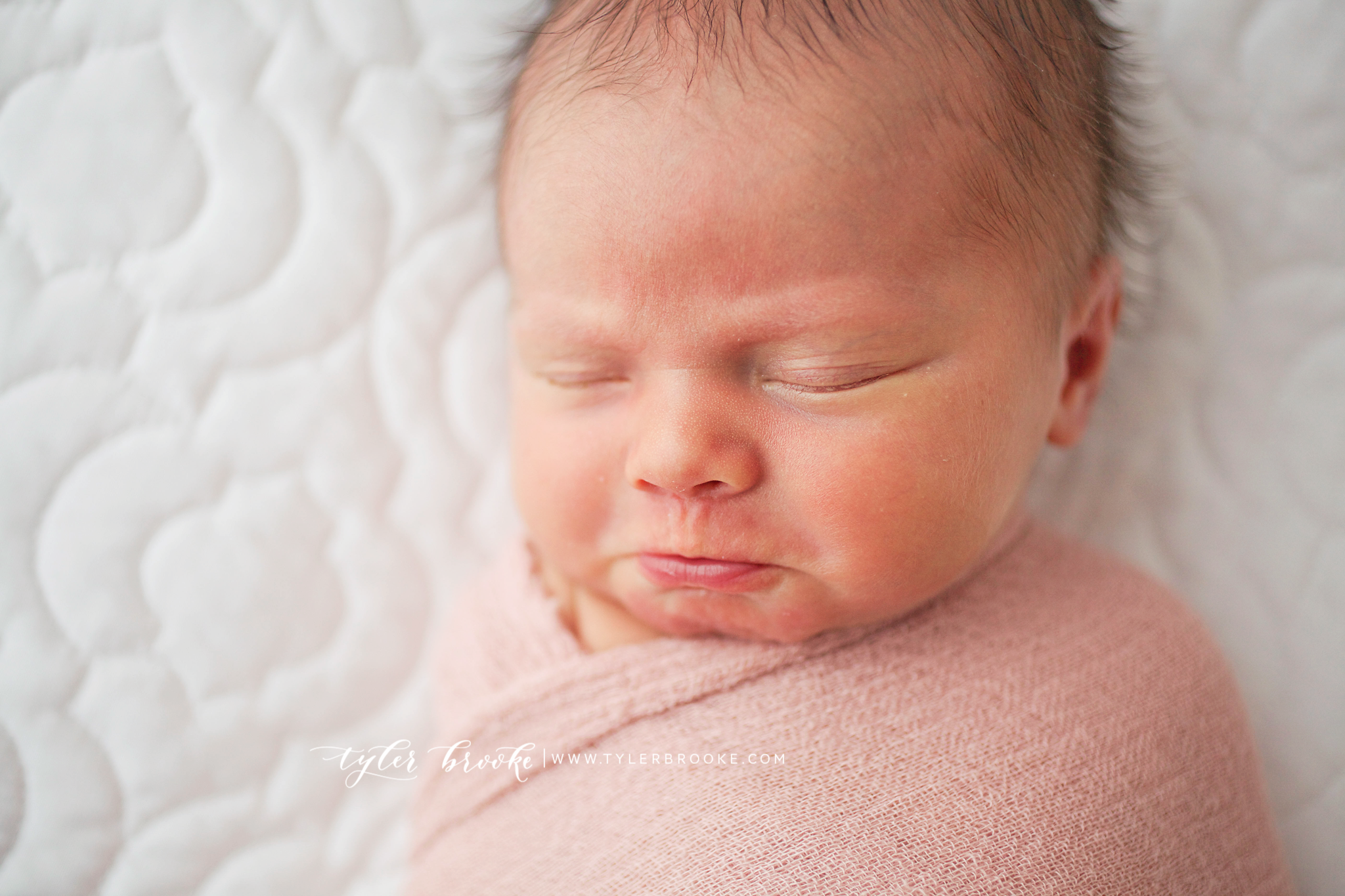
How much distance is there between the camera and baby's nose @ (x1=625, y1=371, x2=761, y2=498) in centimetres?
63

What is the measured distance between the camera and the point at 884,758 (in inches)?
26.9

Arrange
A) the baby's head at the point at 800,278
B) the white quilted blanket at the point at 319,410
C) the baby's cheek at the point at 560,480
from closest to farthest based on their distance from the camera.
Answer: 1. the baby's head at the point at 800,278
2. the baby's cheek at the point at 560,480
3. the white quilted blanket at the point at 319,410

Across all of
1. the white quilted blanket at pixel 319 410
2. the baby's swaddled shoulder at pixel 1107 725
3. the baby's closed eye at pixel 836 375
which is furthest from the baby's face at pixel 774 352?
the white quilted blanket at pixel 319 410

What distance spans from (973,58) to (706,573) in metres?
0.44

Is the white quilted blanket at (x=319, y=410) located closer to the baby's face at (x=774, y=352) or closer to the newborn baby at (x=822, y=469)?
the newborn baby at (x=822, y=469)

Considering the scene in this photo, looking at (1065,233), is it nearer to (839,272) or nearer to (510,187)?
(839,272)

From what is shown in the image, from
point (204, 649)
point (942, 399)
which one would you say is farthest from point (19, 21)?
point (942, 399)

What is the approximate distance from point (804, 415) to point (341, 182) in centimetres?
58

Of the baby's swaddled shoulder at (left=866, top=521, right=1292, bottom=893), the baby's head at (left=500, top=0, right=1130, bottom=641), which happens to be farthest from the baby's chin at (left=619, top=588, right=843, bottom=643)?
the baby's swaddled shoulder at (left=866, top=521, right=1292, bottom=893)

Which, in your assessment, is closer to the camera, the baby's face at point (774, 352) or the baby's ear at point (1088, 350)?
the baby's face at point (774, 352)

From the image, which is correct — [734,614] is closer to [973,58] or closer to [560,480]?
[560,480]

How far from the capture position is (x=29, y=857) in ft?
2.71

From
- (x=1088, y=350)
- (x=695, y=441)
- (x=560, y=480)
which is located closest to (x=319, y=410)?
(x=560, y=480)

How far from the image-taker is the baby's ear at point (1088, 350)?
0.76 metres
